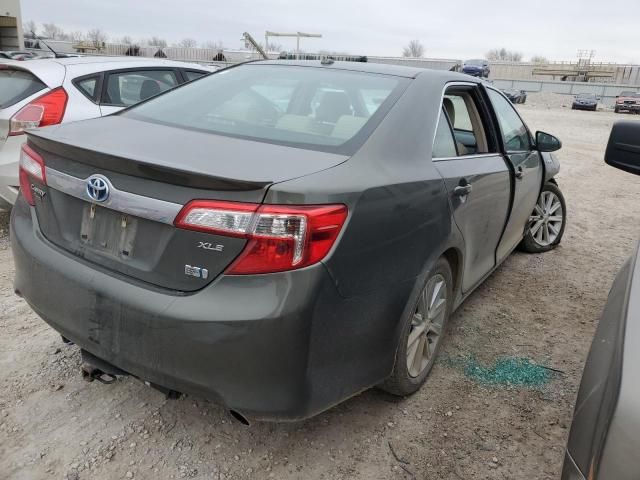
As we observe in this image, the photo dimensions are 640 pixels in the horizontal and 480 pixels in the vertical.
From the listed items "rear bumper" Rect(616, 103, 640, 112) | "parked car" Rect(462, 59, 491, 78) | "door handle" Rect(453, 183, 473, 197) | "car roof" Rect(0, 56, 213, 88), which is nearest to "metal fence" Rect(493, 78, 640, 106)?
"parked car" Rect(462, 59, 491, 78)

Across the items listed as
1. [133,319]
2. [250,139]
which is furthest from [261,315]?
Result: [250,139]

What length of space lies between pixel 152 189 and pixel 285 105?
1.08 m

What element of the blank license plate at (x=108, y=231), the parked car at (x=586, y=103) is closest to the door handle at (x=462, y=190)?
the blank license plate at (x=108, y=231)

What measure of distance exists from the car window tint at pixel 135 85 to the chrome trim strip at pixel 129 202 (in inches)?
121

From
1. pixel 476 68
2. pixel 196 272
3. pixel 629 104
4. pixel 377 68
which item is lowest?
pixel 629 104

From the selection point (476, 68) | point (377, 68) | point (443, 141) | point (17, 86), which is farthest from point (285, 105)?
point (476, 68)

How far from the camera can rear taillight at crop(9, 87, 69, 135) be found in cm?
412

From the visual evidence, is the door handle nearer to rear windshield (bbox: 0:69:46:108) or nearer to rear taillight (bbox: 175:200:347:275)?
rear taillight (bbox: 175:200:347:275)

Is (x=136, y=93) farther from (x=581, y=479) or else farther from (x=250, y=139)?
(x=581, y=479)

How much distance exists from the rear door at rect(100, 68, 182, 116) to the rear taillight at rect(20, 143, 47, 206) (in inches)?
98.5

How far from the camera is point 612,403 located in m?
1.18

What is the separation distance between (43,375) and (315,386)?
1.61m

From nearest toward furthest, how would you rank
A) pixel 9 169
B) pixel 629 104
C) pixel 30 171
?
pixel 30 171 < pixel 9 169 < pixel 629 104

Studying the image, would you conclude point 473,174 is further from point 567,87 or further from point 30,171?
point 567,87
